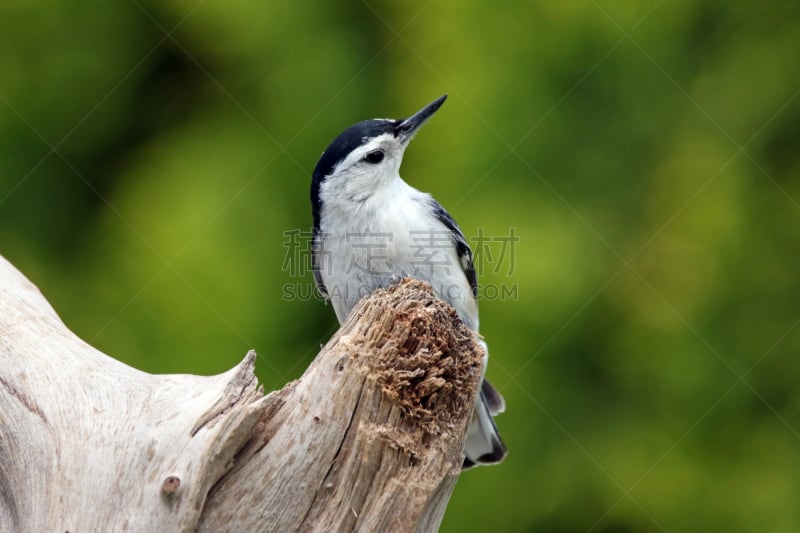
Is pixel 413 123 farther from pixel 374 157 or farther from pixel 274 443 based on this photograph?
pixel 274 443

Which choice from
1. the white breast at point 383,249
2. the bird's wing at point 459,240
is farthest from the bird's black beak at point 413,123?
the bird's wing at point 459,240

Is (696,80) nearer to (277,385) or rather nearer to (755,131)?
(755,131)

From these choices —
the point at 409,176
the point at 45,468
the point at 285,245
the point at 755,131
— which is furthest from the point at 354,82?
the point at 45,468

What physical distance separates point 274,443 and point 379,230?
1.34 metres

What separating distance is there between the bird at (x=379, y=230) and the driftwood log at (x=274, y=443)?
87 centimetres

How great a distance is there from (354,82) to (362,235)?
4.05 ft

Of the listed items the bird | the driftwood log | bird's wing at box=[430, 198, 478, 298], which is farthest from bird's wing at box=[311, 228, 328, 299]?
the driftwood log

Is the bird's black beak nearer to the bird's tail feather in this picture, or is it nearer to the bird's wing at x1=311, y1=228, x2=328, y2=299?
the bird's wing at x1=311, y1=228, x2=328, y2=299

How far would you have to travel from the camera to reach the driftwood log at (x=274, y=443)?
2482mm

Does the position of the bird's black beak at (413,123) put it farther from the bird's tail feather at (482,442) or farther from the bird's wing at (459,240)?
the bird's tail feather at (482,442)

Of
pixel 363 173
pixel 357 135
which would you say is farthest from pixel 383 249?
pixel 357 135

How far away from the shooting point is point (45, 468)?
2613mm

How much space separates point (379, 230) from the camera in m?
3.65

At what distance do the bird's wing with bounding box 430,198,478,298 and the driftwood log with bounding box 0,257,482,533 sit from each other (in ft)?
4.03
